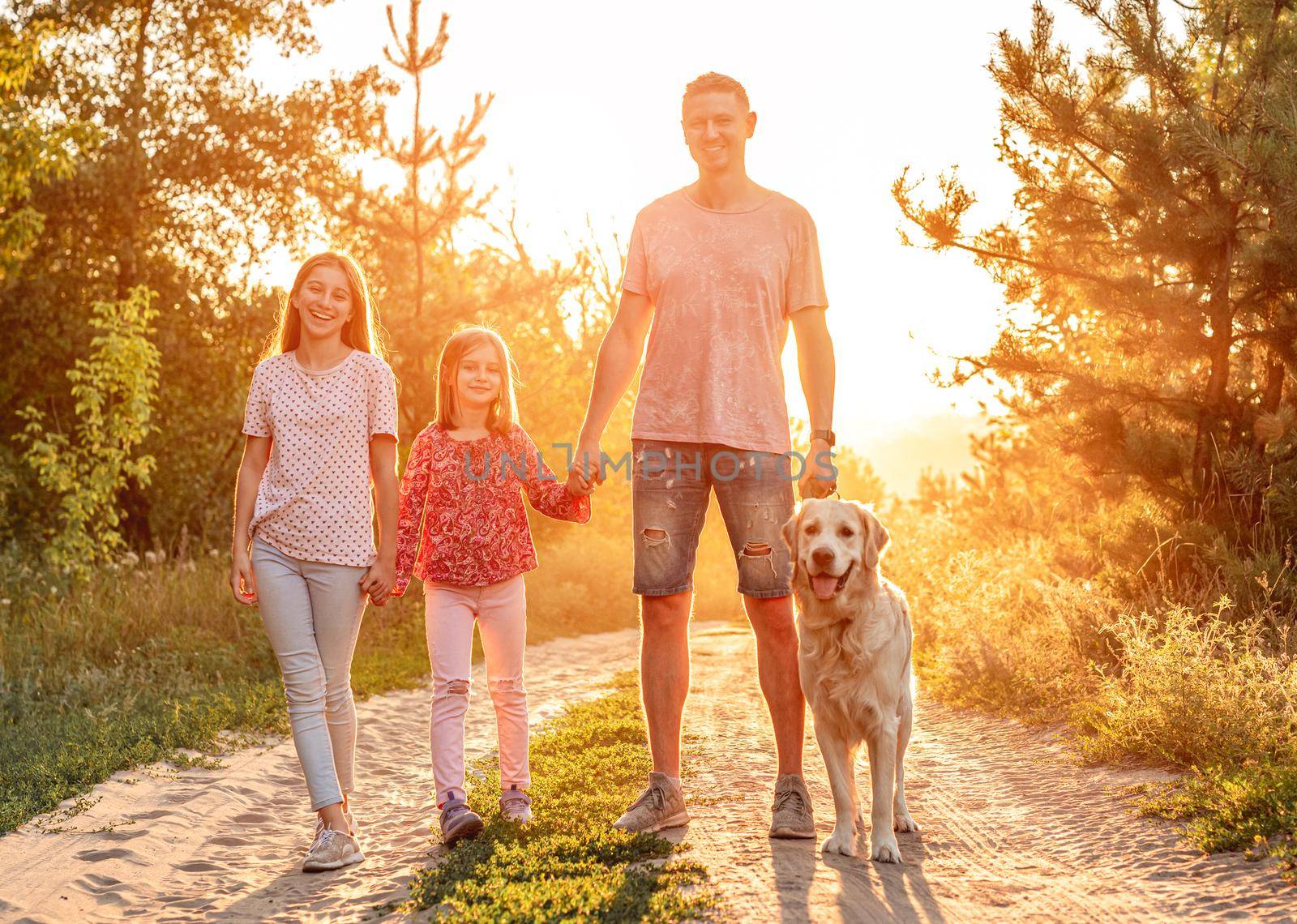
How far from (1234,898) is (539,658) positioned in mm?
8607

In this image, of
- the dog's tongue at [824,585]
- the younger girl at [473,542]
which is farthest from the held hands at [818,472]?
the younger girl at [473,542]

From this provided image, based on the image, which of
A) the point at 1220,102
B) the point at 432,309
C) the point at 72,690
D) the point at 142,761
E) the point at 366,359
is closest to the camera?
the point at 366,359

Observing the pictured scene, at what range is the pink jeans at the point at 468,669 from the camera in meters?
4.37

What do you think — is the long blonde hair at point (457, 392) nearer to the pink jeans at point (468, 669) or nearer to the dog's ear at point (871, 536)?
the pink jeans at point (468, 669)

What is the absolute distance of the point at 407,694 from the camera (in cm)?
870

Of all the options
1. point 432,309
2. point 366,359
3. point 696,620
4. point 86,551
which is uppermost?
point 432,309

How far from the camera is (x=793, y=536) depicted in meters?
4.32

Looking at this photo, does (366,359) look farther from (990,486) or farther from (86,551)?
(990,486)

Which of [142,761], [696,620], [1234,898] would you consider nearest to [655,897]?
[1234,898]

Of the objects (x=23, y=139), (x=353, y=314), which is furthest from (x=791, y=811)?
(x=23, y=139)

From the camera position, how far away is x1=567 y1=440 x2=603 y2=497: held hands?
450cm

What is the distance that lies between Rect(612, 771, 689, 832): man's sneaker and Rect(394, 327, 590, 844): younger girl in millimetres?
462

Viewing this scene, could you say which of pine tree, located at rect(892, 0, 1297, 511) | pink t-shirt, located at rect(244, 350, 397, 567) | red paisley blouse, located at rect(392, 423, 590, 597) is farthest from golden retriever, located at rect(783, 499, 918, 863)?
pine tree, located at rect(892, 0, 1297, 511)

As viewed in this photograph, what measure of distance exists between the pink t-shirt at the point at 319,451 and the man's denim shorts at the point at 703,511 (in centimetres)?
104
